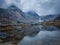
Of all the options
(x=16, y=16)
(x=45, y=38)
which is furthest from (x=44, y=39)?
(x=16, y=16)

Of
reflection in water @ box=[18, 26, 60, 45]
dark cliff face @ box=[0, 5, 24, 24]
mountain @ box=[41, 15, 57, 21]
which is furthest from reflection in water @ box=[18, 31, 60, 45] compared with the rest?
dark cliff face @ box=[0, 5, 24, 24]

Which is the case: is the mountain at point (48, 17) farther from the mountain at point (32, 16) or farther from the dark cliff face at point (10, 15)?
the dark cliff face at point (10, 15)

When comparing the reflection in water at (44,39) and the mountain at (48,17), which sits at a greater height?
the mountain at (48,17)

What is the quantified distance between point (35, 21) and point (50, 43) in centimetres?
44

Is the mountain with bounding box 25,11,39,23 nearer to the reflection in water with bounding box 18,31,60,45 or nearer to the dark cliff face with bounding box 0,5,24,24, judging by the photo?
the dark cliff face with bounding box 0,5,24,24

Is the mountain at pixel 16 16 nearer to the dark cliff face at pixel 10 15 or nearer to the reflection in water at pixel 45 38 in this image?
the dark cliff face at pixel 10 15

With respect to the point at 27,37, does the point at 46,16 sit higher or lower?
higher

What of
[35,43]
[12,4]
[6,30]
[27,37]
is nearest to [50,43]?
[35,43]

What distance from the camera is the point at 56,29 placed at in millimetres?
2365

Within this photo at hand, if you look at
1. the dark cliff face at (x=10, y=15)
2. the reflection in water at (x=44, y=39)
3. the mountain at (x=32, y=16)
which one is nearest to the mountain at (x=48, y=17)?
the mountain at (x=32, y=16)

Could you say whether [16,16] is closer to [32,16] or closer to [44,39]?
[32,16]

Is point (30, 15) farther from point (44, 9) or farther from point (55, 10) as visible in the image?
point (55, 10)

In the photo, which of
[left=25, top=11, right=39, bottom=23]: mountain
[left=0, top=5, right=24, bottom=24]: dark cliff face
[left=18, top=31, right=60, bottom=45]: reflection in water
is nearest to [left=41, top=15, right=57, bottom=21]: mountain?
[left=25, top=11, right=39, bottom=23]: mountain

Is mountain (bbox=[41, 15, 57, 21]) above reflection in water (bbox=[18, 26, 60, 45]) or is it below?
above
